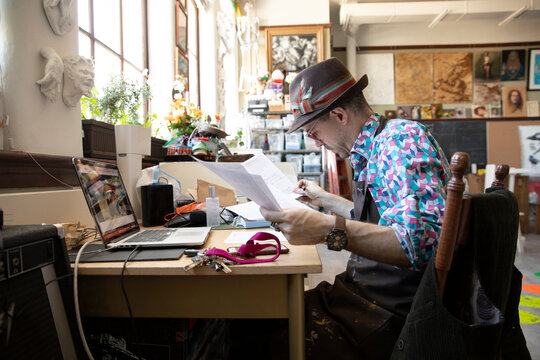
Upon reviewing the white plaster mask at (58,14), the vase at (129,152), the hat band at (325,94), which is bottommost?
the vase at (129,152)

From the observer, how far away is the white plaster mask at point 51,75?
44.5 inches

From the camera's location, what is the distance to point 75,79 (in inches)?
48.9

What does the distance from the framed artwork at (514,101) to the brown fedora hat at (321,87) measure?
823 centimetres

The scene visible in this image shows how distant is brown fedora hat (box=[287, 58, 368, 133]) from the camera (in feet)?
3.80

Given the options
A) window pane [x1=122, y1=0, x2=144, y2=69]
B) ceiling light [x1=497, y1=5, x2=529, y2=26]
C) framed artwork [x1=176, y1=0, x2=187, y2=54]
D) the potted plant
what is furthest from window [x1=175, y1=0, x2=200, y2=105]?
ceiling light [x1=497, y1=5, x2=529, y2=26]

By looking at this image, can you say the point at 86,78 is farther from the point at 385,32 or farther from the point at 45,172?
the point at 385,32

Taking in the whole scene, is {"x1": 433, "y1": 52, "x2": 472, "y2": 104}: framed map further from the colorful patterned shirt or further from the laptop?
the laptop

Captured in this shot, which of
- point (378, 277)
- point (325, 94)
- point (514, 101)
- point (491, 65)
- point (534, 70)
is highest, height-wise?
point (491, 65)

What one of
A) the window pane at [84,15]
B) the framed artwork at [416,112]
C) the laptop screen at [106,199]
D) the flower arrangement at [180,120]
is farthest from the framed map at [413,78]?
the laptop screen at [106,199]

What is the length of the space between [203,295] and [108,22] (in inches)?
93.4

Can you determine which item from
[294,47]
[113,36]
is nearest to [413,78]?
[294,47]

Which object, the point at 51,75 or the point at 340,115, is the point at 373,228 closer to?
the point at 340,115

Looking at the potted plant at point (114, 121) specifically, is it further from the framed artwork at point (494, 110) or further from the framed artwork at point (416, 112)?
the framed artwork at point (494, 110)

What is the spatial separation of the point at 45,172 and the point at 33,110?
207 mm
